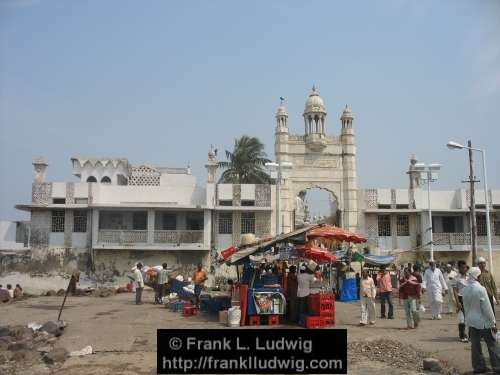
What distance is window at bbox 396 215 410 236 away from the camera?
28406mm

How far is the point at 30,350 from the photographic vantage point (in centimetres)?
848

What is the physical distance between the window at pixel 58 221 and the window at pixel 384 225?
18.3 metres

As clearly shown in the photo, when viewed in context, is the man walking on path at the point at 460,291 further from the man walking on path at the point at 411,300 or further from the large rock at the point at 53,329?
the large rock at the point at 53,329

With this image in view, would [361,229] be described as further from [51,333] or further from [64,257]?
[51,333]

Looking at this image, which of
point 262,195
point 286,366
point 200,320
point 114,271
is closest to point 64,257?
point 114,271

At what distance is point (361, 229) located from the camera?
28.0m

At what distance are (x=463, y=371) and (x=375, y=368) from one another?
4.07 feet

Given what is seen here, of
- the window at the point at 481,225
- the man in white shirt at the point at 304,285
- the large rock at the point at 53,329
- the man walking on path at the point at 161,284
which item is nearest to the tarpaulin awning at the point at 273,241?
the man in white shirt at the point at 304,285

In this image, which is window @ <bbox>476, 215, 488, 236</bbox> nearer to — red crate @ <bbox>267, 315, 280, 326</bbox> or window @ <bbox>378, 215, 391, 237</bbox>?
window @ <bbox>378, 215, 391, 237</bbox>

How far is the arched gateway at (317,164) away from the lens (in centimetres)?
2827

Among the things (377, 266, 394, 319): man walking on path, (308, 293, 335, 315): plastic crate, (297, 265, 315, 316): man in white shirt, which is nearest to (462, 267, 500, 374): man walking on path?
(308, 293, 335, 315): plastic crate

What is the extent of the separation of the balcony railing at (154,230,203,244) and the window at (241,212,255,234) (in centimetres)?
248

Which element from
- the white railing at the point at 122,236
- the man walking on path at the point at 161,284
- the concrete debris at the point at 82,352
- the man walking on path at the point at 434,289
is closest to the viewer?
the concrete debris at the point at 82,352

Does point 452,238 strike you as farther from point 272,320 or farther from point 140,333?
point 140,333
